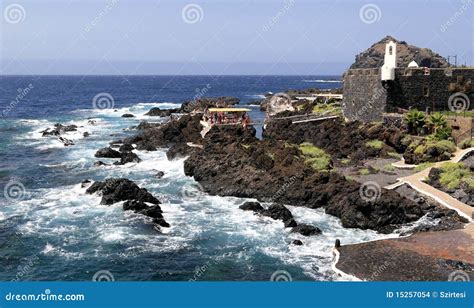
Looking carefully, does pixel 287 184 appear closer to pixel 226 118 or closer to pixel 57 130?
pixel 226 118

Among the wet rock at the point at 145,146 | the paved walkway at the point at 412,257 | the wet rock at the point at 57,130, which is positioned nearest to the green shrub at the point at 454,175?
the paved walkway at the point at 412,257

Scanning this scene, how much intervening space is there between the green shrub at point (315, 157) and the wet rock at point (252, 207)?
24.4 ft

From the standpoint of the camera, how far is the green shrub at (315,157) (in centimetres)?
3734

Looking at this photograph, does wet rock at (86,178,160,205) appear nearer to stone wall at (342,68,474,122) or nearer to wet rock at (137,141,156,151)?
wet rock at (137,141,156,151)

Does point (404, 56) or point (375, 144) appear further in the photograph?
point (404, 56)

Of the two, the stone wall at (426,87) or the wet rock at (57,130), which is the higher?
the stone wall at (426,87)

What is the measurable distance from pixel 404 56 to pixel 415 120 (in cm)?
10620

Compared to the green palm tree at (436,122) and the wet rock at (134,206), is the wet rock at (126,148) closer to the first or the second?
the wet rock at (134,206)

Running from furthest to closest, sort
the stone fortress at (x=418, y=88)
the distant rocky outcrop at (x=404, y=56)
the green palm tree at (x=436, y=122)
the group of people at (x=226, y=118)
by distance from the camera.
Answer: the distant rocky outcrop at (x=404, y=56), the group of people at (x=226, y=118), the stone fortress at (x=418, y=88), the green palm tree at (x=436, y=122)

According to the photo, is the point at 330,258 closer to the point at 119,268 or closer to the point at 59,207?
the point at 119,268

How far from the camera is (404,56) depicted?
141625 mm

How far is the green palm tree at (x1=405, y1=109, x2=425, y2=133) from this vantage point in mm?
42000

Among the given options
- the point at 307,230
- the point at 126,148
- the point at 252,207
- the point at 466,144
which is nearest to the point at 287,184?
the point at 252,207

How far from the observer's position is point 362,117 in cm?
4853
